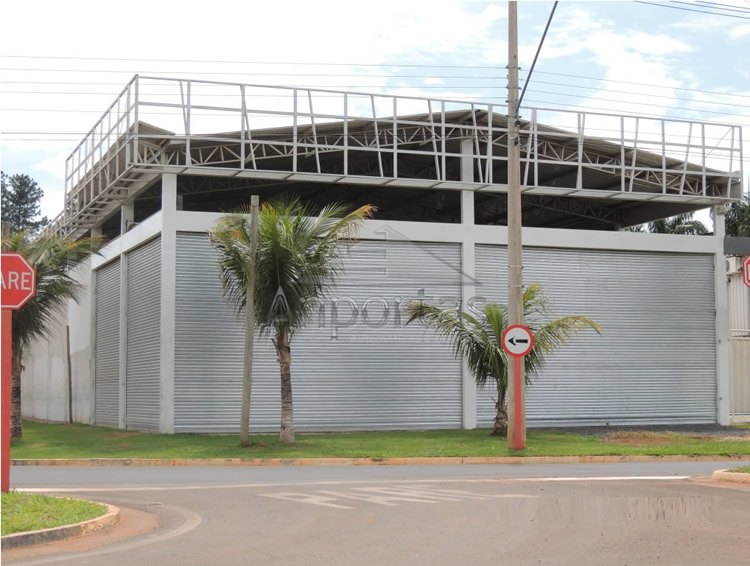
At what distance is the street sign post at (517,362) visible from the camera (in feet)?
68.2

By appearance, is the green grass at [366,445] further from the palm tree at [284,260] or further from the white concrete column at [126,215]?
the white concrete column at [126,215]

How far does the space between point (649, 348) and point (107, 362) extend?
17054 mm

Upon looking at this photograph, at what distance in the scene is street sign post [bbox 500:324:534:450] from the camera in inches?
818

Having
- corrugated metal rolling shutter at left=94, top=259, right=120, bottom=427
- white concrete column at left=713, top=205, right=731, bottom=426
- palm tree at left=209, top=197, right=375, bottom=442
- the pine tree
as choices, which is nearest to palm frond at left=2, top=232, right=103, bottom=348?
corrugated metal rolling shutter at left=94, top=259, right=120, bottom=427

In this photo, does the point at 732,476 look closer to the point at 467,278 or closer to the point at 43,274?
the point at 467,278

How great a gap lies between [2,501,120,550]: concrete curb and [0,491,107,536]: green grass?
0.11 meters

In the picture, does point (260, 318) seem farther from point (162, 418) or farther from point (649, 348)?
point (649, 348)

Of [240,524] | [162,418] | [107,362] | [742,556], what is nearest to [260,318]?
[162,418]

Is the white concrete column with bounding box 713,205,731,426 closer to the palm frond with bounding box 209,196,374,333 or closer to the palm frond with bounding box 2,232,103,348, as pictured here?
the palm frond with bounding box 209,196,374,333

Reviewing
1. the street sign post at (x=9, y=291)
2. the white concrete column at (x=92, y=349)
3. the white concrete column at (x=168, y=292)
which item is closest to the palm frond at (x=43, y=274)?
the white concrete column at (x=168, y=292)

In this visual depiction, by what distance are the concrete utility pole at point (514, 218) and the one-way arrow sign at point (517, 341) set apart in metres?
0.25

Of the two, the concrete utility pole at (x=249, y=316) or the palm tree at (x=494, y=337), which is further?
the palm tree at (x=494, y=337)

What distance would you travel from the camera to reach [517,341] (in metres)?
20.8

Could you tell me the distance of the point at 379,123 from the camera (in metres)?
28.6
